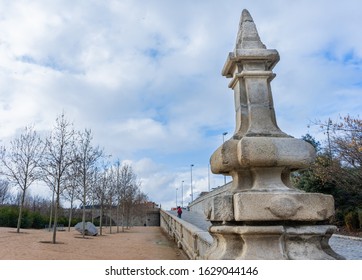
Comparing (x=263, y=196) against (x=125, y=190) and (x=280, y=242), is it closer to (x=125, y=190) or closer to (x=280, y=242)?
(x=280, y=242)

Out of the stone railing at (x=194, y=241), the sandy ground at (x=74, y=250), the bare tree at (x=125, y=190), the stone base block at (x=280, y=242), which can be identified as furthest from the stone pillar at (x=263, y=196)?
the bare tree at (x=125, y=190)

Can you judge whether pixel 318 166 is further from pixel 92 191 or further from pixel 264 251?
pixel 92 191

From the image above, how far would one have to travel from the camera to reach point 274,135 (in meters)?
3.29

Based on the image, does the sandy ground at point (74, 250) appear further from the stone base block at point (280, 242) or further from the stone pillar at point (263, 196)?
the stone base block at point (280, 242)

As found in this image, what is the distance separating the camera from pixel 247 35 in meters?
3.74

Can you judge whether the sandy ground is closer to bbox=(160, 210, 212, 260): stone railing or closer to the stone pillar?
bbox=(160, 210, 212, 260): stone railing

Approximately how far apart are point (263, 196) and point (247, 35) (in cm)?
180

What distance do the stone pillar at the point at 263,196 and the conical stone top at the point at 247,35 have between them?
155 mm

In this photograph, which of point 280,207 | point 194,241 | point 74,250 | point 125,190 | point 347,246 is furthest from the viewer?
point 125,190

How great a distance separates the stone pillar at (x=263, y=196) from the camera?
9.66 ft

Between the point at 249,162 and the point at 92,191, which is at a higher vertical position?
the point at 92,191

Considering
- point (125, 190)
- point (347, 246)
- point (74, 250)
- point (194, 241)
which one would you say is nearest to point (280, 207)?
point (194, 241)
